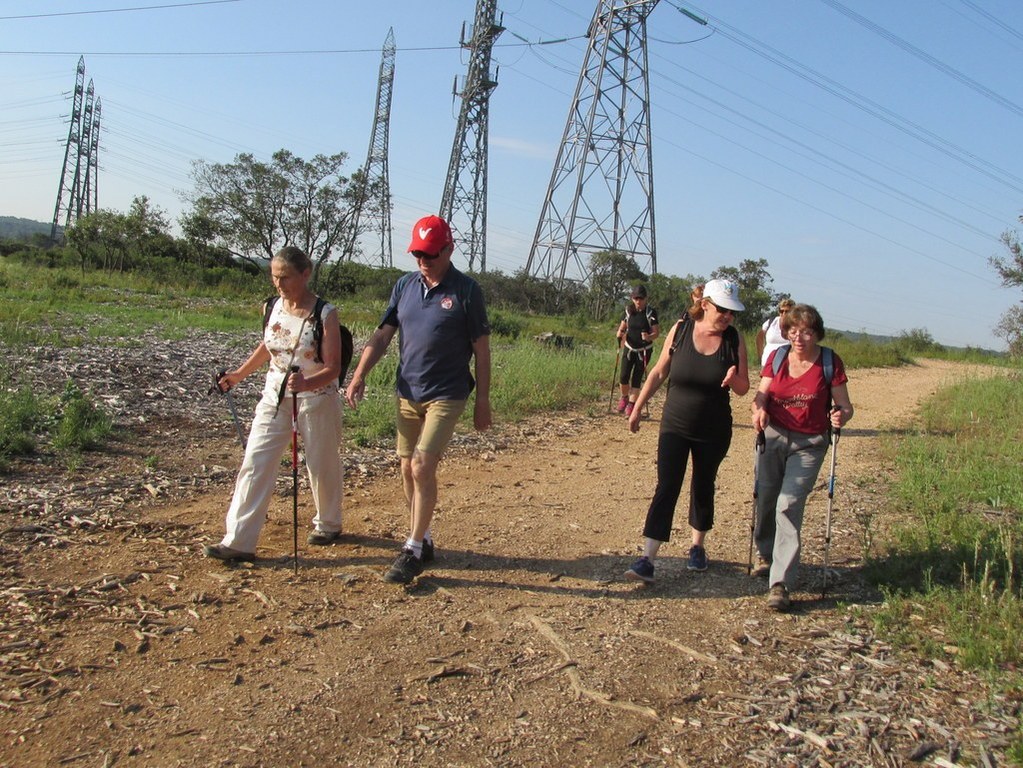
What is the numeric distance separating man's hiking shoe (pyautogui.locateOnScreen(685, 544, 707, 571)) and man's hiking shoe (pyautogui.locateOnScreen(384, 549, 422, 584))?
183 centimetres

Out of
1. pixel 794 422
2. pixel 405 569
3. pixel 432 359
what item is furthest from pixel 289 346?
pixel 794 422

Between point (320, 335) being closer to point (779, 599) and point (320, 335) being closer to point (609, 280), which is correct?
point (779, 599)

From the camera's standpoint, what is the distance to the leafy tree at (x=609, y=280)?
35125 millimetres

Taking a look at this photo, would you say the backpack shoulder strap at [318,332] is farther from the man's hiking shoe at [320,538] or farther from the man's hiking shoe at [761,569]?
the man's hiking shoe at [761,569]

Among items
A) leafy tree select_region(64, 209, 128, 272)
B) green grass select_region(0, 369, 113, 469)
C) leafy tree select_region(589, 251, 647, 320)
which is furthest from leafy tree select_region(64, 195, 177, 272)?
green grass select_region(0, 369, 113, 469)

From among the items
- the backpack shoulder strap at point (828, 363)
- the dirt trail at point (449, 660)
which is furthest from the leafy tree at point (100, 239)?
the backpack shoulder strap at point (828, 363)

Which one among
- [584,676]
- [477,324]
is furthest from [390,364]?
[584,676]

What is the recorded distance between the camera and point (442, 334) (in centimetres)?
489

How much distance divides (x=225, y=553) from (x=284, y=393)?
1.03m

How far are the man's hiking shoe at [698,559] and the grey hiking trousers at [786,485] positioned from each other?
1.48 feet

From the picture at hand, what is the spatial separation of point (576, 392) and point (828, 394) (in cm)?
817

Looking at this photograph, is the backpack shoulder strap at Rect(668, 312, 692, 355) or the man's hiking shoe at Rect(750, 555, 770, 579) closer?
the backpack shoulder strap at Rect(668, 312, 692, 355)

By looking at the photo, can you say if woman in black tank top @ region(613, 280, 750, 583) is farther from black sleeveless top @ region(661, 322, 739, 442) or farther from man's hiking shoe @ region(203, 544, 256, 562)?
man's hiking shoe @ region(203, 544, 256, 562)

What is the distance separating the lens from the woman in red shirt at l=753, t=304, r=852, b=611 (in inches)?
196
